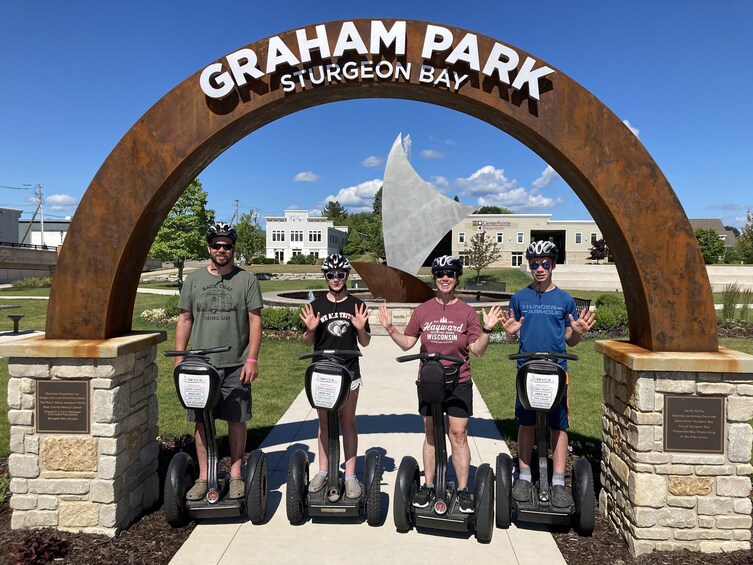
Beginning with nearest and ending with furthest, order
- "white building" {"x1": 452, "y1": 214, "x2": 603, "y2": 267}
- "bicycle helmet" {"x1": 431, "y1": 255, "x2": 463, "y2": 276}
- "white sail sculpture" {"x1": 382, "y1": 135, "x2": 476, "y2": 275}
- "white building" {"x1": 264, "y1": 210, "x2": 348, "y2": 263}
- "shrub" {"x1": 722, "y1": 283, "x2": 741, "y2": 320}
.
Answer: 1. "bicycle helmet" {"x1": 431, "y1": 255, "x2": 463, "y2": 276}
2. "shrub" {"x1": 722, "y1": 283, "x2": 741, "y2": 320}
3. "white sail sculpture" {"x1": 382, "y1": 135, "x2": 476, "y2": 275}
4. "white building" {"x1": 452, "y1": 214, "x2": 603, "y2": 267}
5. "white building" {"x1": 264, "y1": 210, "x2": 348, "y2": 263}

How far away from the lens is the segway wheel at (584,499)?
12.6ft

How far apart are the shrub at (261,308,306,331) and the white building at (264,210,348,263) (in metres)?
63.5

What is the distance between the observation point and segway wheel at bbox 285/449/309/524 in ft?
13.1

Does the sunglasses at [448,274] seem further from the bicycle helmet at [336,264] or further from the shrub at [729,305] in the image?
the shrub at [729,305]

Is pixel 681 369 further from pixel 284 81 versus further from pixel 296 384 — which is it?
pixel 296 384

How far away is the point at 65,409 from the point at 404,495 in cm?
280

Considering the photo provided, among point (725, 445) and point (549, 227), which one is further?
point (549, 227)

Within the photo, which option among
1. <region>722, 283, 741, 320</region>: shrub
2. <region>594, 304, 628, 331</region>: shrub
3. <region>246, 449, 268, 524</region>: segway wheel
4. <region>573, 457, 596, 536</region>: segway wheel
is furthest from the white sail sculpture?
<region>573, 457, 596, 536</region>: segway wheel

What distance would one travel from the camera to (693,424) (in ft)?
12.1

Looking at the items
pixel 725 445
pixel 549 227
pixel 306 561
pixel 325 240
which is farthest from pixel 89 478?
pixel 325 240

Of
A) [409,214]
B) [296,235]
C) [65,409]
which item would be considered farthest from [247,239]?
[65,409]

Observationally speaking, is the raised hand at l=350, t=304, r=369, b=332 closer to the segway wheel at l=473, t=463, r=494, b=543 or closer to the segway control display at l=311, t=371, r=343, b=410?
the segway control display at l=311, t=371, r=343, b=410

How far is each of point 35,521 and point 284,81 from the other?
414 cm

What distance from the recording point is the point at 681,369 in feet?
12.0
